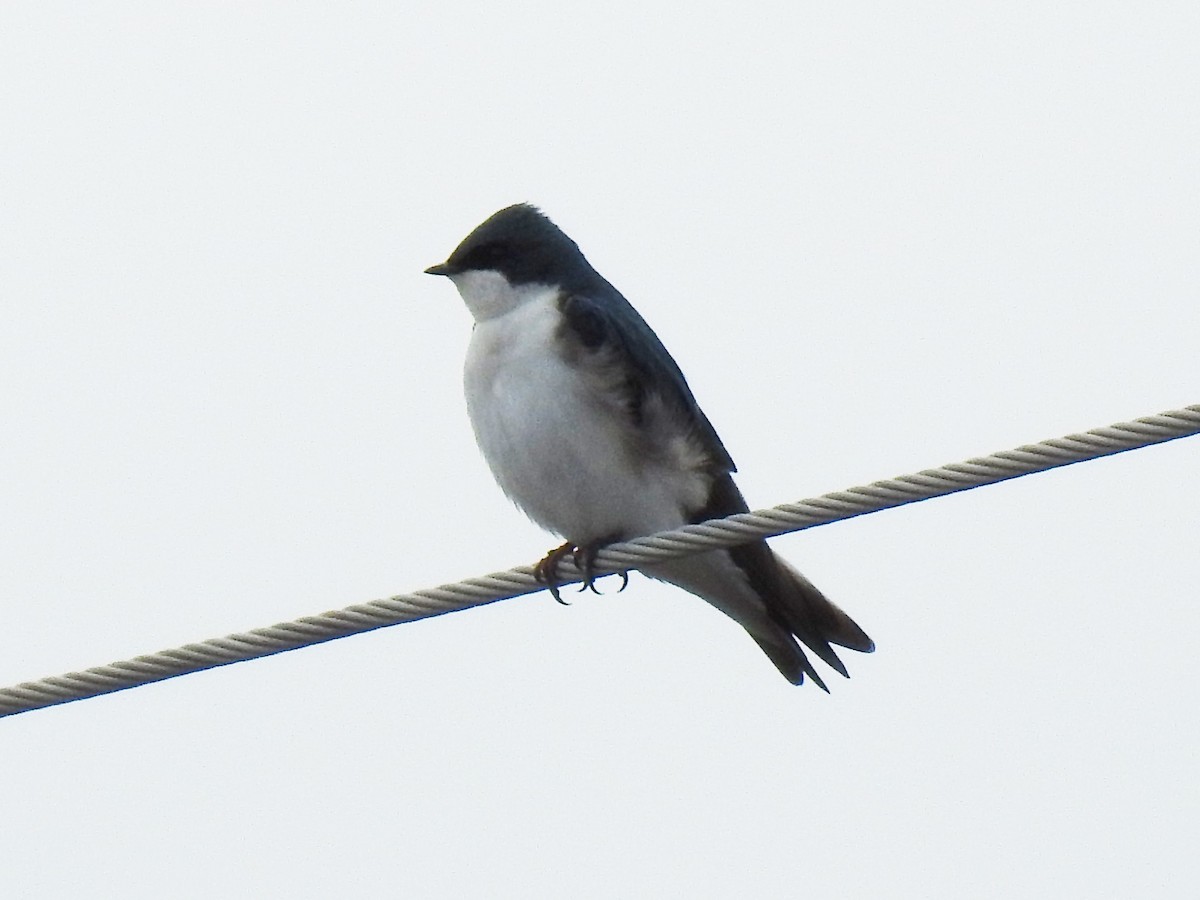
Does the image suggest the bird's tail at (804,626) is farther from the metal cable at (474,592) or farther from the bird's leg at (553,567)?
the metal cable at (474,592)

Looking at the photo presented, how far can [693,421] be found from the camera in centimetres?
628

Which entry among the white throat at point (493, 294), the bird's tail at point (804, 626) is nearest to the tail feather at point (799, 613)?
the bird's tail at point (804, 626)

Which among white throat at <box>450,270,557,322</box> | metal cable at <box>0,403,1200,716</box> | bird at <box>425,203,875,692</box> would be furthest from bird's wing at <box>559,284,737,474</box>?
metal cable at <box>0,403,1200,716</box>

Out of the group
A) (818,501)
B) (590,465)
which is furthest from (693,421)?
(818,501)

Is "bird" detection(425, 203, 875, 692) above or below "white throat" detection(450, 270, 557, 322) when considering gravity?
below

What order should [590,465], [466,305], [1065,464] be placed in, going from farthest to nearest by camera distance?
[466,305] < [590,465] < [1065,464]

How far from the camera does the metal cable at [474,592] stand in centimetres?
446

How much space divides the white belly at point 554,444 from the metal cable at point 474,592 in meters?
0.95

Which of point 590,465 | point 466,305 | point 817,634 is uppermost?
point 466,305

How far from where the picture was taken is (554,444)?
19.7 ft

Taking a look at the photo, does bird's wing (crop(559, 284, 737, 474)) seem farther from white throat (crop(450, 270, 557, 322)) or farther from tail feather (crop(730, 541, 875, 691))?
tail feather (crop(730, 541, 875, 691))

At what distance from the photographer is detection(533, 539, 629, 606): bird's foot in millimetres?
5973

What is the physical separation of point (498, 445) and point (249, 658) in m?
1.42

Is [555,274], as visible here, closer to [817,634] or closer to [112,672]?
[817,634]
